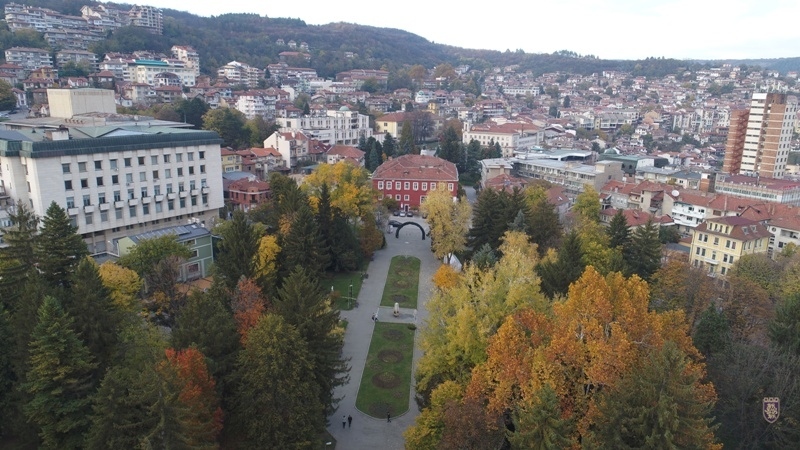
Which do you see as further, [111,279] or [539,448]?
[111,279]

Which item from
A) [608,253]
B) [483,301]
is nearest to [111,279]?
[483,301]

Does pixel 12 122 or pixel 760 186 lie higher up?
pixel 12 122

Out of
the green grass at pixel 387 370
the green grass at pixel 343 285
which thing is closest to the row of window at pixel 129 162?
the green grass at pixel 343 285

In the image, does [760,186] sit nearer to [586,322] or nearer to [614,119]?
[586,322]

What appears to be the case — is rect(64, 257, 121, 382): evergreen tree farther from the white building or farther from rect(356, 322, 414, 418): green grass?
the white building

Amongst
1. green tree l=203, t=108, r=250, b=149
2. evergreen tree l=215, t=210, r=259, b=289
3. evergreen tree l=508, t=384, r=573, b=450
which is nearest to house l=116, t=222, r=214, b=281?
evergreen tree l=215, t=210, r=259, b=289

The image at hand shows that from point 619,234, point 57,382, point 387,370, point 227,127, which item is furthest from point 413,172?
point 57,382

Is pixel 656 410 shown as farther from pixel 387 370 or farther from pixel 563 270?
pixel 387 370
